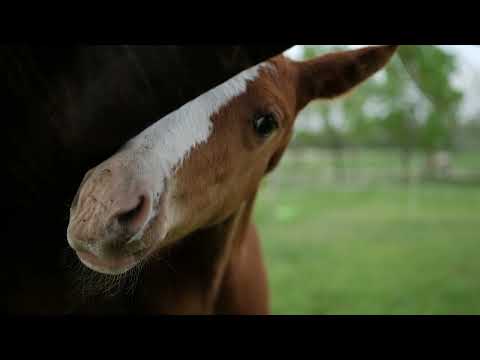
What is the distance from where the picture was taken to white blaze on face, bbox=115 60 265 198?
39.0 inches

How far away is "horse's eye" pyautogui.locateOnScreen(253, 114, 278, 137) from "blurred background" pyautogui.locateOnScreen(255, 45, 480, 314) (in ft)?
1.98

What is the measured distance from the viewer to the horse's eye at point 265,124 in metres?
1.37

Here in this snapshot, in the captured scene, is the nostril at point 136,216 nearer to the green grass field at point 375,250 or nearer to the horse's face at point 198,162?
the horse's face at point 198,162

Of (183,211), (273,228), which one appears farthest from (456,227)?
(183,211)

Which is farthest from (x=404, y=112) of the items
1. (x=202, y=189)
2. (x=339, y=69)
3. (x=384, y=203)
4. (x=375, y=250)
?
(x=202, y=189)

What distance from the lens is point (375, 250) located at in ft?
20.0

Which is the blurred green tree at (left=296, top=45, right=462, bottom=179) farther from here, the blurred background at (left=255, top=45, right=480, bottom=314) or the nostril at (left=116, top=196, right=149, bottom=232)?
the nostril at (left=116, top=196, right=149, bottom=232)

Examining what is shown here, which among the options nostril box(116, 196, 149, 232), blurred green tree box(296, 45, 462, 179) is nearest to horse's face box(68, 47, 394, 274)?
nostril box(116, 196, 149, 232)

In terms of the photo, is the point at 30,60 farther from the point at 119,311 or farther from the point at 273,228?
the point at 273,228

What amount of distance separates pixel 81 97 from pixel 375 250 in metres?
5.77

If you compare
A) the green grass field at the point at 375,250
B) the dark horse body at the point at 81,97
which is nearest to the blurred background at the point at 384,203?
the green grass field at the point at 375,250

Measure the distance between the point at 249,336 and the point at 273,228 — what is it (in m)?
6.87

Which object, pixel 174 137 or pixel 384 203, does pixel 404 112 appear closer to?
pixel 384 203

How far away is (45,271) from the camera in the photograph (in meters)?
1.18
